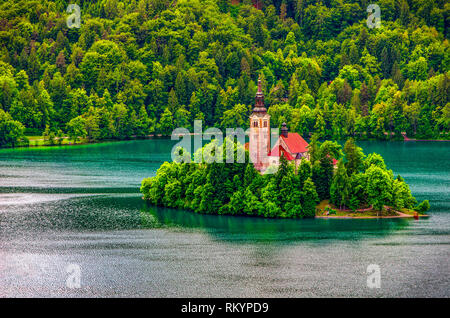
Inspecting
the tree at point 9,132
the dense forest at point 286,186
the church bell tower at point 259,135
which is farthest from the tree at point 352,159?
the tree at point 9,132

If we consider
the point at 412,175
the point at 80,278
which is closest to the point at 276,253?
the point at 80,278

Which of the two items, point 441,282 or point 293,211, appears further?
point 293,211

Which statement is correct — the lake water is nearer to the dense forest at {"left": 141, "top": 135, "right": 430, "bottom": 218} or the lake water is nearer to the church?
the dense forest at {"left": 141, "top": 135, "right": 430, "bottom": 218}

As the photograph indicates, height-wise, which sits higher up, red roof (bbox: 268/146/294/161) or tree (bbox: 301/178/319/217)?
red roof (bbox: 268/146/294/161)

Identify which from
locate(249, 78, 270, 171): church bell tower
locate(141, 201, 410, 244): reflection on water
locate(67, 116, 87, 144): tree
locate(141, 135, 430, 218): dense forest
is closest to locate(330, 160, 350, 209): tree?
locate(141, 135, 430, 218): dense forest

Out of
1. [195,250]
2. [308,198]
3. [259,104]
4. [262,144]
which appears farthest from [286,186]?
[195,250]
